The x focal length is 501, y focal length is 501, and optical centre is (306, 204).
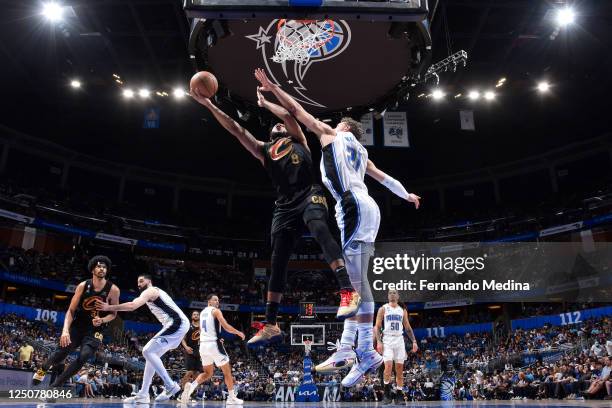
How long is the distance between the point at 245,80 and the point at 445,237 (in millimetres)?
25922

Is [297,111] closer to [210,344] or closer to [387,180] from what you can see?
[387,180]

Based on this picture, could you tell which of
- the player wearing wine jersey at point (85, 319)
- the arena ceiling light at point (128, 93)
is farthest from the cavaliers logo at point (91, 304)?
the arena ceiling light at point (128, 93)

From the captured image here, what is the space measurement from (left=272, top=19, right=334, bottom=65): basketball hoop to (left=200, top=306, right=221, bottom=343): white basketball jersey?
20.3ft

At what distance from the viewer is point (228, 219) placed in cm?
3916

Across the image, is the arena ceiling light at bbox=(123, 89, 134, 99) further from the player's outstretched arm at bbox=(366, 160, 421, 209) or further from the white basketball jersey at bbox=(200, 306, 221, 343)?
the player's outstretched arm at bbox=(366, 160, 421, 209)

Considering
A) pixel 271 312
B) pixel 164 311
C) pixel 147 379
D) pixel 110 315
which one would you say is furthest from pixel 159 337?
pixel 271 312

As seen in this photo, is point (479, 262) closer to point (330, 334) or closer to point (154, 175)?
point (330, 334)

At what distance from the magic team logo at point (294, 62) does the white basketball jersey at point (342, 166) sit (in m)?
7.16

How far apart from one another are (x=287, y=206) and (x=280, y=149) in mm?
626

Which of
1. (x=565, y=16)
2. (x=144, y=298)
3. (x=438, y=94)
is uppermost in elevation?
(x=565, y=16)

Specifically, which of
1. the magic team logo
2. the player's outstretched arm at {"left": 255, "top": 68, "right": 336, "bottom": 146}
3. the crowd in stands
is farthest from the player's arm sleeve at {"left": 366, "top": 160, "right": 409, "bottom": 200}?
the crowd in stands

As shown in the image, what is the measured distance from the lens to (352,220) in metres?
4.84

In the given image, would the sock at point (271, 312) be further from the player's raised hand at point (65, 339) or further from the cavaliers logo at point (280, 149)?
A: the player's raised hand at point (65, 339)

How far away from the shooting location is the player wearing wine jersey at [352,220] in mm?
4770
